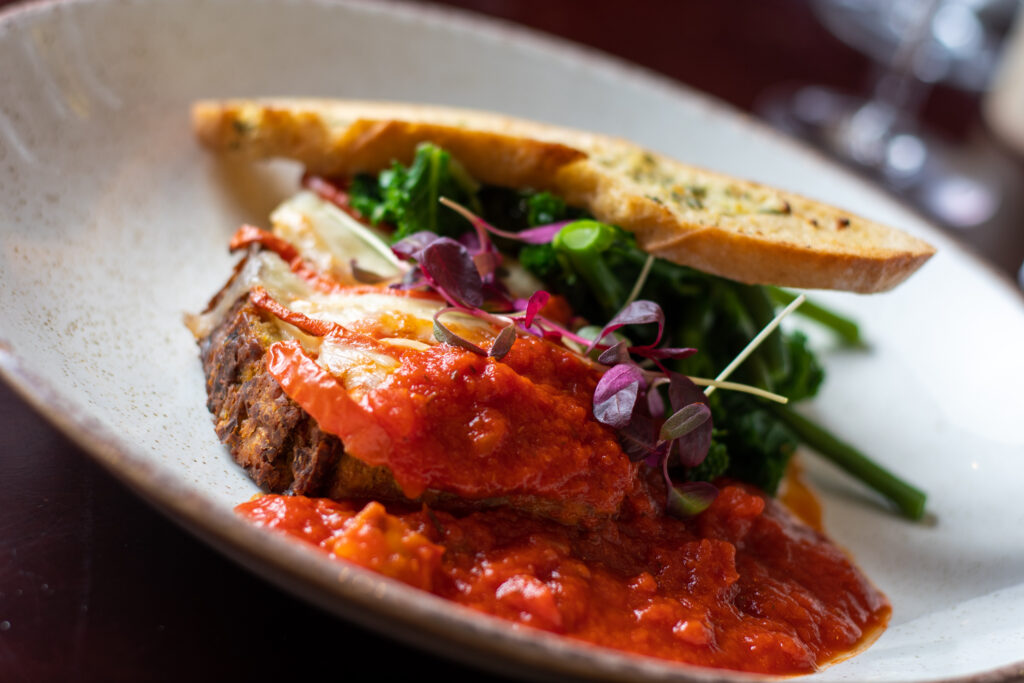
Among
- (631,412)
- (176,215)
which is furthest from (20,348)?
(631,412)

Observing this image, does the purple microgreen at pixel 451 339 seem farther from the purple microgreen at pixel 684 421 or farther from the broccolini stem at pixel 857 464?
the broccolini stem at pixel 857 464

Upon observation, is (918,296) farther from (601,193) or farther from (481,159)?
(481,159)

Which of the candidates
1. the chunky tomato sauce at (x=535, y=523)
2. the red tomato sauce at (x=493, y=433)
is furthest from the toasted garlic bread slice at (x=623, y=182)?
the red tomato sauce at (x=493, y=433)

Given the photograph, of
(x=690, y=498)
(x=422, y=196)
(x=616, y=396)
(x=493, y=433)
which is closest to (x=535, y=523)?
(x=493, y=433)

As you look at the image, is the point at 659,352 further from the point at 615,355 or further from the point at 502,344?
the point at 502,344

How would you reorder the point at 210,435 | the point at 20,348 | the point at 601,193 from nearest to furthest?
the point at 20,348, the point at 210,435, the point at 601,193

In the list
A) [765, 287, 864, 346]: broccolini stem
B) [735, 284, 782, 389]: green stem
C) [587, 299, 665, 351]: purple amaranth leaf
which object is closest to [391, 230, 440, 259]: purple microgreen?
[587, 299, 665, 351]: purple amaranth leaf

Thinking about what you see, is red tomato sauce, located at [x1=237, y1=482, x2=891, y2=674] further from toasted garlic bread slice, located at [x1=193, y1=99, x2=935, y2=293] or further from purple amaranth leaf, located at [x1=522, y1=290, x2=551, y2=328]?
→ toasted garlic bread slice, located at [x1=193, y1=99, x2=935, y2=293]
